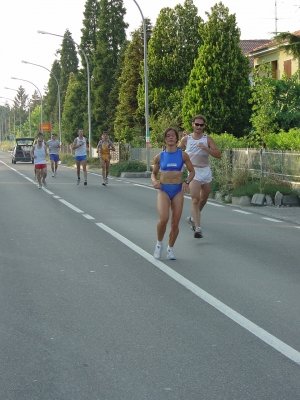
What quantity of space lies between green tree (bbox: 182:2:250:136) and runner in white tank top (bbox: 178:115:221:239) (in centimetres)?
2517

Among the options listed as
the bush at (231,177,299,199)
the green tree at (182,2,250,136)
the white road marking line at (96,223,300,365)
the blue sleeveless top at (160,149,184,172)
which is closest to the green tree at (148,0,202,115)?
the green tree at (182,2,250,136)

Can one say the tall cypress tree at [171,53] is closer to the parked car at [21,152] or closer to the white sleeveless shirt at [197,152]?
the parked car at [21,152]

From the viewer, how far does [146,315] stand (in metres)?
6.93

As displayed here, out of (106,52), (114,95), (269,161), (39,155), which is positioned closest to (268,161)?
(269,161)

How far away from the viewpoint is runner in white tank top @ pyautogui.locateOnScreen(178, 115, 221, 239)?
1170 cm

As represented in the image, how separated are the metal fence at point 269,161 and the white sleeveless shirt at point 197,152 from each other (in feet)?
25.6

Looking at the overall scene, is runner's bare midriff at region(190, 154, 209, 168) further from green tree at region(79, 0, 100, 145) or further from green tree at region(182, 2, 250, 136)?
green tree at region(79, 0, 100, 145)

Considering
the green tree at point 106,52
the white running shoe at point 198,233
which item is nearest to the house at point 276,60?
the green tree at point 106,52

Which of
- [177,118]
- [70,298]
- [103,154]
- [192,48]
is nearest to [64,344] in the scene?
[70,298]

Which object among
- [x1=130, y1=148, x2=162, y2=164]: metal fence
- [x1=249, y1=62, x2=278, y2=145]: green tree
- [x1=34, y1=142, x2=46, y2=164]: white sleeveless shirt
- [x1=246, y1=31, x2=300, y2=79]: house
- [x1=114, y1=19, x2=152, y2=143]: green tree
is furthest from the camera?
[x1=114, y1=19, x2=152, y2=143]: green tree

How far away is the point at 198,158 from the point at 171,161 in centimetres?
219

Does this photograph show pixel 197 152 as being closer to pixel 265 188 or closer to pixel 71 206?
pixel 71 206

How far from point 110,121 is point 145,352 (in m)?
58.6

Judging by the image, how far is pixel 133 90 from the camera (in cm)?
5084
